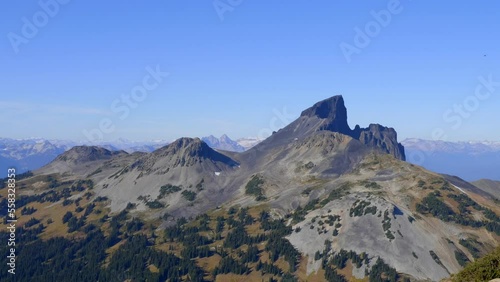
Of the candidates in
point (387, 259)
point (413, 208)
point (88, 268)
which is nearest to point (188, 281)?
point (88, 268)

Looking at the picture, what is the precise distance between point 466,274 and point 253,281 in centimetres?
8673

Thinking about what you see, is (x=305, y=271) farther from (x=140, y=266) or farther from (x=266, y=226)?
(x=140, y=266)

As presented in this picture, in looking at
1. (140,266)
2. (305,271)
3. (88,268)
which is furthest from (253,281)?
(88,268)

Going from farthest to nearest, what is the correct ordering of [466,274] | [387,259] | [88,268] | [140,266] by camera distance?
1. [88,268]
2. [140,266]
3. [387,259]
4. [466,274]

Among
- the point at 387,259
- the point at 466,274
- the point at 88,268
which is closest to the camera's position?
the point at 466,274

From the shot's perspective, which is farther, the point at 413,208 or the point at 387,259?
the point at 413,208

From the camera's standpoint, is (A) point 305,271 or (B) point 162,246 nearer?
(A) point 305,271

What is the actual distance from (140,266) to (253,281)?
152 feet

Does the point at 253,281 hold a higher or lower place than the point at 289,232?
lower

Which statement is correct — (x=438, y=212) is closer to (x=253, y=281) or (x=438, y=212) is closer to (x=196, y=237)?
(x=253, y=281)

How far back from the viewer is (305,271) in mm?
141250

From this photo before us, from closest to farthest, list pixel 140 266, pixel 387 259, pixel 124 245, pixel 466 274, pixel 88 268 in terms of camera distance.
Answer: pixel 466 274
pixel 387 259
pixel 140 266
pixel 88 268
pixel 124 245

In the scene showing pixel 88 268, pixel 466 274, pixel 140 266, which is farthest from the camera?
pixel 88 268

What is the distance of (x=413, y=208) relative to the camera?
17412cm
